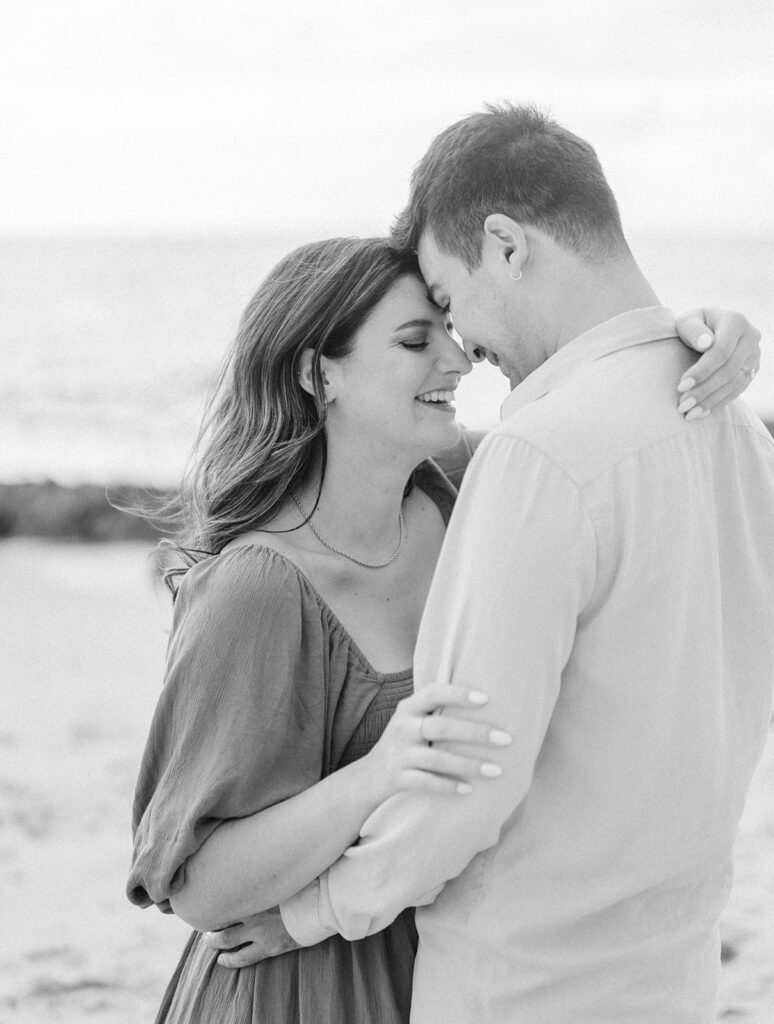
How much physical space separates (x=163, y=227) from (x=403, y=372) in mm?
18216

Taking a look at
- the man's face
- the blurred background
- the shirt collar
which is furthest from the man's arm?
the blurred background

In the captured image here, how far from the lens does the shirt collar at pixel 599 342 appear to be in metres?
1.41

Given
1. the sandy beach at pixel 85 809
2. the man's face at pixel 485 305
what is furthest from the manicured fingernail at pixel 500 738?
the sandy beach at pixel 85 809

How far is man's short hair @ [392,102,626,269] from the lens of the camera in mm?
1476

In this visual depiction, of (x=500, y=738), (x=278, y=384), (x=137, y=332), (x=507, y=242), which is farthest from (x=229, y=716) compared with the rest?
(x=137, y=332)

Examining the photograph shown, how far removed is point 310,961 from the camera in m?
1.69

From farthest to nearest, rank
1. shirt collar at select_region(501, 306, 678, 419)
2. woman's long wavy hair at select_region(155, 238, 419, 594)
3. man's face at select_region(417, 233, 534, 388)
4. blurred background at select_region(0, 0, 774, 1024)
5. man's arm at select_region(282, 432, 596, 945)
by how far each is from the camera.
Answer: blurred background at select_region(0, 0, 774, 1024) < woman's long wavy hair at select_region(155, 238, 419, 594) < man's face at select_region(417, 233, 534, 388) < shirt collar at select_region(501, 306, 678, 419) < man's arm at select_region(282, 432, 596, 945)

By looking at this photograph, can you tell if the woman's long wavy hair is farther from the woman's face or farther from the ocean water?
the ocean water

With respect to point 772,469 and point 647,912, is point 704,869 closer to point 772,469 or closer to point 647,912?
point 647,912

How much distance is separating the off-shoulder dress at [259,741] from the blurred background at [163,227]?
2.35 metres

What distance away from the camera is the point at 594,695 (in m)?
1.34

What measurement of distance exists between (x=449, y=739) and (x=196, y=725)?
466 millimetres

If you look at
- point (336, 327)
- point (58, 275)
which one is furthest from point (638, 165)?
point (336, 327)

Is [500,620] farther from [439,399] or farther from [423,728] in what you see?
[439,399]
